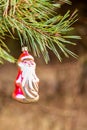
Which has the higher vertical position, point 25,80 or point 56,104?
point 25,80

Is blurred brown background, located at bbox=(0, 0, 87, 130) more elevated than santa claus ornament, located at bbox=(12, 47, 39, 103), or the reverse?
santa claus ornament, located at bbox=(12, 47, 39, 103)

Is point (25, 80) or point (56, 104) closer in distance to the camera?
point (25, 80)

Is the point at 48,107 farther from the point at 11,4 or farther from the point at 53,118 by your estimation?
the point at 11,4

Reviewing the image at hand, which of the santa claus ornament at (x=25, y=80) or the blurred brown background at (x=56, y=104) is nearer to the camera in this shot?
the santa claus ornament at (x=25, y=80)

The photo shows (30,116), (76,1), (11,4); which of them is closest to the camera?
(11,4)

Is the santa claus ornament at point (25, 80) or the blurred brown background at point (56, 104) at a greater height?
the santa claus ornament at point (25, 80)

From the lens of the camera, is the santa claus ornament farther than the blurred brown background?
No

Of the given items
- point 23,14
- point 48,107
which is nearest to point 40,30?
point 23,14

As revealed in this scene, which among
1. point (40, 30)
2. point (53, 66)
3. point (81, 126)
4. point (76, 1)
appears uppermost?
point (76, 1)
